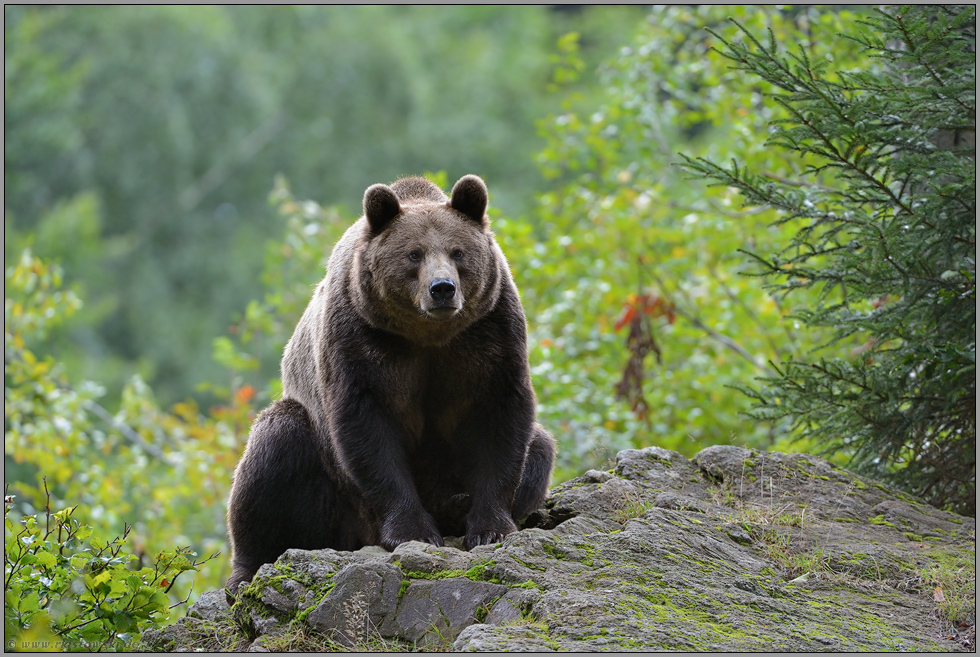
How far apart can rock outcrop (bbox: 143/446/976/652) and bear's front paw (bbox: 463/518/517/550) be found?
0.27m

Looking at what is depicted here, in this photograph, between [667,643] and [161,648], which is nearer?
[667,643]

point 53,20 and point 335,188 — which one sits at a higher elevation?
point 53,20

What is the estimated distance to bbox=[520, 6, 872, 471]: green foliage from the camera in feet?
34.0

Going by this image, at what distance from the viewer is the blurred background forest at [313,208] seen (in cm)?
1081

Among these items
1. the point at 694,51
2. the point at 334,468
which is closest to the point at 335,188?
the point at 694,51

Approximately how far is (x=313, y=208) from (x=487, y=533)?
7.82 meters

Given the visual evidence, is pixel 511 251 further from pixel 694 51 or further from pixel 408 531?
pixel 408 531

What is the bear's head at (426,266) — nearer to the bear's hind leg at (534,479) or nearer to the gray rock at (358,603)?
the bear's hind leg at (534,479)

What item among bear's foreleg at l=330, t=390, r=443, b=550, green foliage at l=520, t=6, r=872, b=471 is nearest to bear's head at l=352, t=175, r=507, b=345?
bear's foreleg at l=330, t=390, r=443, b=550

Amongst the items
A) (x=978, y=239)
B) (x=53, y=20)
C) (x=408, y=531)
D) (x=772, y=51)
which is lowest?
(x=408, y=531)

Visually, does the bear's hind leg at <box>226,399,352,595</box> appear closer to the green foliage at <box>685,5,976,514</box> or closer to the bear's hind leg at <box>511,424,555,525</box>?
the bear's hind leg at <box>511,424,555,525</box>

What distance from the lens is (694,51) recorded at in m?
12.9

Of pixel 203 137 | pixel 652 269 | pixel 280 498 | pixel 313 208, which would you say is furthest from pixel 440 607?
pixel 203 137

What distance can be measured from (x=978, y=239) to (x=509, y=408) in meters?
2.69
